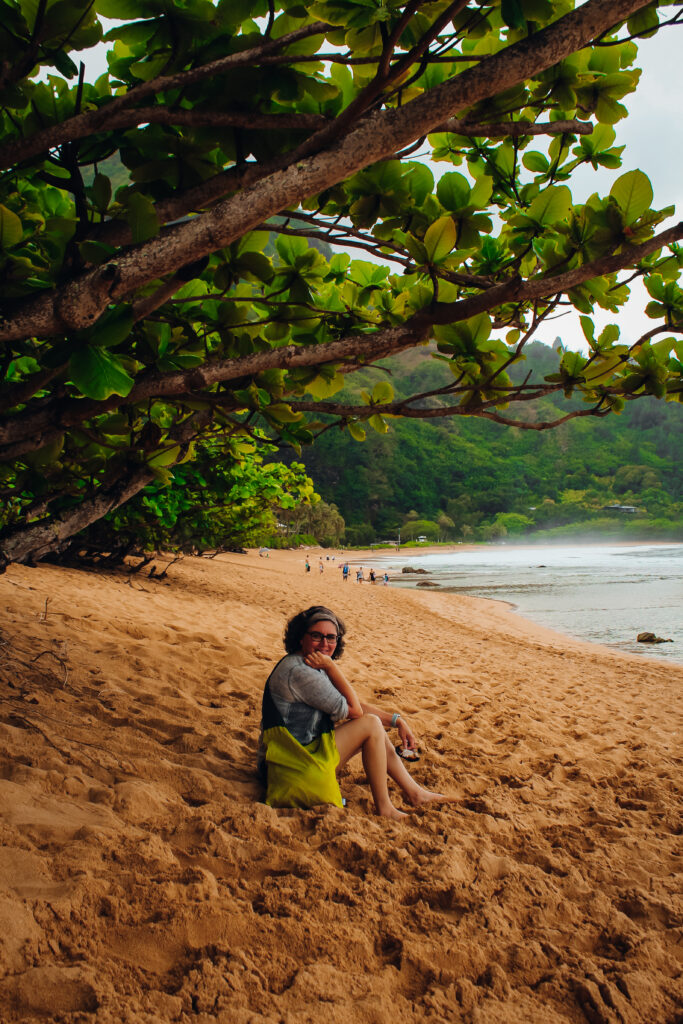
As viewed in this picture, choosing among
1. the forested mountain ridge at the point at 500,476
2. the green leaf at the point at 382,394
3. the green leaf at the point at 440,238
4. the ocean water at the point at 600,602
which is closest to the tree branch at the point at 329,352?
the green leaf at the point at 440,238

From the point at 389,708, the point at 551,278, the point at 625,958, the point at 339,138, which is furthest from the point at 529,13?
the point at 389,708

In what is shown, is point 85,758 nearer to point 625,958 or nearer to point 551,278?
point 625,958

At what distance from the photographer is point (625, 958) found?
154cm

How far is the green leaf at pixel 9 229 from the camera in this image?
145 centimetres

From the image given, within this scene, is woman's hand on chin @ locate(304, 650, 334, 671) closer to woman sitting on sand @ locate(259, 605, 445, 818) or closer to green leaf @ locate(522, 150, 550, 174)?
woman sitting on sand @ locate(259, 605, 445, 818)

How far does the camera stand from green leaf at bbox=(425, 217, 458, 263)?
1.48 metres

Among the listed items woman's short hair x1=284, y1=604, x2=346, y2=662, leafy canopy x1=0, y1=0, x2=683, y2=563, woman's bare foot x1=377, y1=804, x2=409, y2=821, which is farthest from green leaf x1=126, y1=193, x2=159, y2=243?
woman's bare foot x1=377, y1=804, x2=409, y2=821

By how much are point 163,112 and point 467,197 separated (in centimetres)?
82

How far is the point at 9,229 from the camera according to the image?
1.46 metres

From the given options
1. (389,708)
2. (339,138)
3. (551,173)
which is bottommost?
(389,708)

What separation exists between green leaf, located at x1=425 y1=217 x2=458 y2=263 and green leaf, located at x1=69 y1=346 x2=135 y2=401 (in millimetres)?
855

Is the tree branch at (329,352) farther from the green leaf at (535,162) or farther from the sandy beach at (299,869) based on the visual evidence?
the sandy beach at (299,869)

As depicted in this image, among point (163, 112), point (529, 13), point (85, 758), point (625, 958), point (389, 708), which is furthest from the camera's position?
point (389, 708)

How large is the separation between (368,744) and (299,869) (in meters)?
0.72
